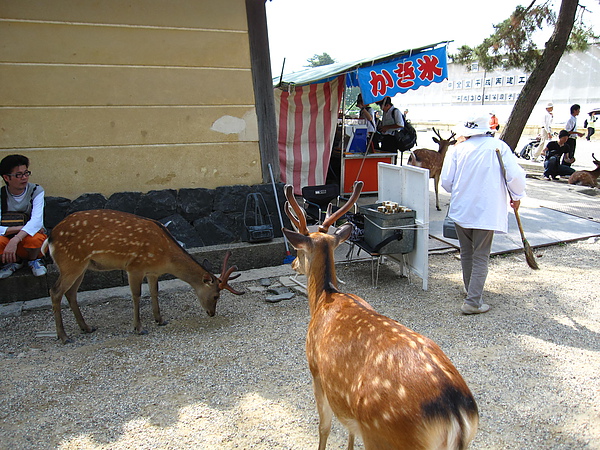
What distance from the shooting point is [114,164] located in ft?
17.6

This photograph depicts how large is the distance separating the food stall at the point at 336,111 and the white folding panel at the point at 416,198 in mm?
2523

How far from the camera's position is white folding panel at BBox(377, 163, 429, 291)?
5.04 metres

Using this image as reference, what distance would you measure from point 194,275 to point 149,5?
116 inches

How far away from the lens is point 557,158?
12.0 meters

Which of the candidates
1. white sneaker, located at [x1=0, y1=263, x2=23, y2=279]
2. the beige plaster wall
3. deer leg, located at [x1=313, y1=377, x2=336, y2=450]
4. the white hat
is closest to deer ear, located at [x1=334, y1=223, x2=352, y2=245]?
deer leg, located at [x1=313, y1=377, x2=336, y2=450]

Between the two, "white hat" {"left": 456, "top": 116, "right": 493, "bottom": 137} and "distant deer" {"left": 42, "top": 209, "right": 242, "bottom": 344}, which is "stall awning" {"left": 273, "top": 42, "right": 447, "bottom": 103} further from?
"distant deer" {"left": 42, "top": 209, "right": 242, "bottom": 344}

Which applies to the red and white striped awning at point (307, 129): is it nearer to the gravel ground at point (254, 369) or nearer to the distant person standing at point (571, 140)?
the gravel ground at point (254, 369)

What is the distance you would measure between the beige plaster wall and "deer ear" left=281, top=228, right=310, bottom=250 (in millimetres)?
3014

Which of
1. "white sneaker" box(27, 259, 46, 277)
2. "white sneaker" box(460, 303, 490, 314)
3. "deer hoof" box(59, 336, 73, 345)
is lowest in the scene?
"white sneaker" box(460, 303, 490, 314)

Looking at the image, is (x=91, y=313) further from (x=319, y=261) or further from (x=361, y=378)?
(x=361, y=378)

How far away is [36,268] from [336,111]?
5.67 metres

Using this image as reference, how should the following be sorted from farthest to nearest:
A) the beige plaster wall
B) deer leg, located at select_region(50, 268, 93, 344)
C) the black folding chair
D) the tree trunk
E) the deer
A: the tree trunk
the black folding chair
the beige plaster wall
deer leg, located at select_region(50, 268, 93, 344)
the deer

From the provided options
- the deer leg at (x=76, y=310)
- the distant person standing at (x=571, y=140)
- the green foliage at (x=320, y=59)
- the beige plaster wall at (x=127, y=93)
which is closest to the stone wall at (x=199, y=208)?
the beige plaster wall at (x=127, y=93)

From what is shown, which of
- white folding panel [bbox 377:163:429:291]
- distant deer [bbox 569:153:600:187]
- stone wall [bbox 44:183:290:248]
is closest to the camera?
white folding panel [bbox 377:163:429:291]
